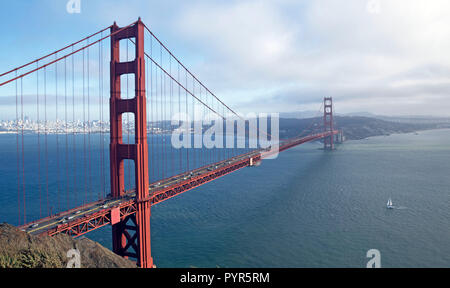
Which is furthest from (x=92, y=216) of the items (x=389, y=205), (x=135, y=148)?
(x=389, y=205)

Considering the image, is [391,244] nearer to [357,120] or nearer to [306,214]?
[306,214]

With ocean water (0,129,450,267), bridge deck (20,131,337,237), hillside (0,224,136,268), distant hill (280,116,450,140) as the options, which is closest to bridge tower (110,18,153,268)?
bridge deck (20,131,337,237)

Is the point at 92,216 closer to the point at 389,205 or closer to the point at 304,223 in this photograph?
the point at 304,223

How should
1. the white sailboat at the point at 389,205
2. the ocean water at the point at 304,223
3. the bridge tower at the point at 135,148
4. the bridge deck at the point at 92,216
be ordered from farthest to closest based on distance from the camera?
the white sailboat at the point at 389,205 → the ocean water at the point at 304,223 → the bridge tower at the point at 135,148 → the bridge deck at the point at 92,216

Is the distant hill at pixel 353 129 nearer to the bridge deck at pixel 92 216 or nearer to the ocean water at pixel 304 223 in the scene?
the ocean water at pixel 304 223

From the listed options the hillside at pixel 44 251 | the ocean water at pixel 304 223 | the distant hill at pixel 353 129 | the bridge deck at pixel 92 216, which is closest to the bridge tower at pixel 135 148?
the bridge deck at pixel 92 216
